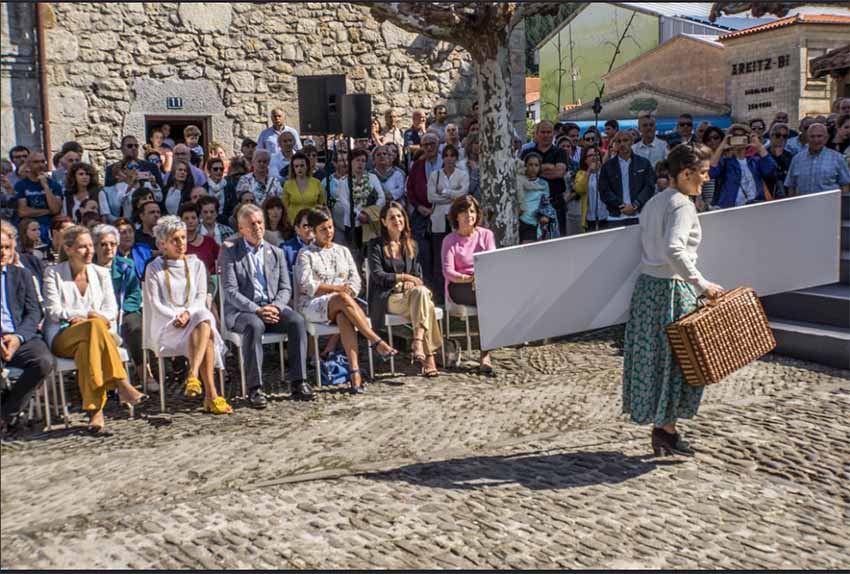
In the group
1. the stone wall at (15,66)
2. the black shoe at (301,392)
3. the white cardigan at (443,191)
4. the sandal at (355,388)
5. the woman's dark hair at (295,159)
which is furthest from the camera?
the white cardigan at (443,191)

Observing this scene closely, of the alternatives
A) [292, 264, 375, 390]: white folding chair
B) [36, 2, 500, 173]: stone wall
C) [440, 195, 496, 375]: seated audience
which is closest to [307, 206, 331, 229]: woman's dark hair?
[292, 264, 375, 390]: white folding chair

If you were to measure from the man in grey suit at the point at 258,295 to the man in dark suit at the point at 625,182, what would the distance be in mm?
3426

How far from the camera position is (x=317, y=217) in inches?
271

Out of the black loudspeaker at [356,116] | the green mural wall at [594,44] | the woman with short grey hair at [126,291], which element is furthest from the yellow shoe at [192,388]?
the green mural wall at [594,44]

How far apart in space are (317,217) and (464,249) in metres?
1.10

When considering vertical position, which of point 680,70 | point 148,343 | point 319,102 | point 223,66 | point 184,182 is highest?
point 223,66

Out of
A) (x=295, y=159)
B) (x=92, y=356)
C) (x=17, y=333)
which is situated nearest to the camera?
(x=17, y=333)

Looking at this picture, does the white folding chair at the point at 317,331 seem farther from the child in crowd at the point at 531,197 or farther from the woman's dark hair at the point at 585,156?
the woman's dark hair at the point at 585,156

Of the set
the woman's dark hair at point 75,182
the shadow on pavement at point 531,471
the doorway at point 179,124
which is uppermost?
the doorway at point 179,124

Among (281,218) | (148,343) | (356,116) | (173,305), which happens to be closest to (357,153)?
(356,116)

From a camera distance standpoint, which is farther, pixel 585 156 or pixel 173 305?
pixel 585 156

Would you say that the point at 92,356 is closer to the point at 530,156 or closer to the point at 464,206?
the point at 464,206

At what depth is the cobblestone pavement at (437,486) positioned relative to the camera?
122 inches

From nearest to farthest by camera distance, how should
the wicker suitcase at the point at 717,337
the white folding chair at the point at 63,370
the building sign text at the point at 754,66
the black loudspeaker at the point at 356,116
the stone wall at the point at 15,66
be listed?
the stone wall at the point at 15,66
the white folding chair at the point at 63,370
the wicker suitcase at the point at 717,337
the black loudspeaker at the point at 356,116
the building sign text at the point at 754,66
